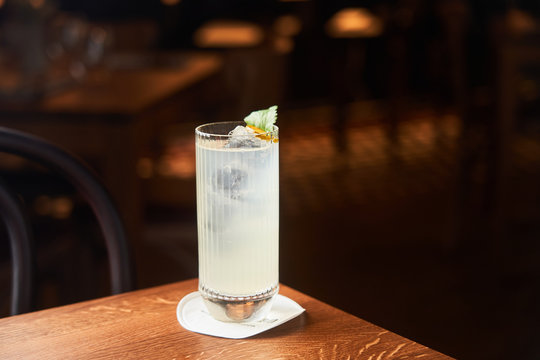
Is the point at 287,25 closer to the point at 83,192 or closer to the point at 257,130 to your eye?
the point at 83,192

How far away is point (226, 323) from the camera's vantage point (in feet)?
2.50

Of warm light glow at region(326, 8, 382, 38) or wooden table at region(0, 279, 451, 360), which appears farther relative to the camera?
warm light glow at region(326, 8, 382, 38)

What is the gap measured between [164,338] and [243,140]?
219mm

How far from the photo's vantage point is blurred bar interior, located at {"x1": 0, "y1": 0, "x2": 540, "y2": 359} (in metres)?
2.17

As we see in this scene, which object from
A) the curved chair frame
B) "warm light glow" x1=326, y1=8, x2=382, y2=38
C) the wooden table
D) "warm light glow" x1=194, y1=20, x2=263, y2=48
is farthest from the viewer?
"warm light glow" x1=326, y1=8, x2=382, y2=38

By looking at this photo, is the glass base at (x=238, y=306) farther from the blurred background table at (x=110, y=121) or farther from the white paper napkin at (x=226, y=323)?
the blurred background table at (x=110, y=121)

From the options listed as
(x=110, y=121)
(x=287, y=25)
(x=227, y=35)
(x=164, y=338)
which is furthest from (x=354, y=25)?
(x=164, y=338)

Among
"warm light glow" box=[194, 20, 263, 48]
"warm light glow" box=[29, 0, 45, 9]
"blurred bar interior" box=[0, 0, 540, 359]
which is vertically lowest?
"blurred bar interior" box=[0, 0, 540, 359]

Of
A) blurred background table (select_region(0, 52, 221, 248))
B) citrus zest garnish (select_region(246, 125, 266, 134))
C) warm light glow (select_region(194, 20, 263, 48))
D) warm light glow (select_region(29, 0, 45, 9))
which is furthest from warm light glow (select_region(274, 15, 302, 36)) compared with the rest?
citrus zest garnish (select_region(246, 125, 266, 134))

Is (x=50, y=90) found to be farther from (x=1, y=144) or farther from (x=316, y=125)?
(x=316, y=125)

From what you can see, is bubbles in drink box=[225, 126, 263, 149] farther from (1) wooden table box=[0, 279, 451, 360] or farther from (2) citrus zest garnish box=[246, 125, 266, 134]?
(1) wooden table box=[0, 279, 451, 360]

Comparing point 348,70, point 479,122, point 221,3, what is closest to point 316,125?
point 348,70

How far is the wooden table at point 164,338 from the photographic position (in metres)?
0.68

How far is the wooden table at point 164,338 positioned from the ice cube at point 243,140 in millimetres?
197
